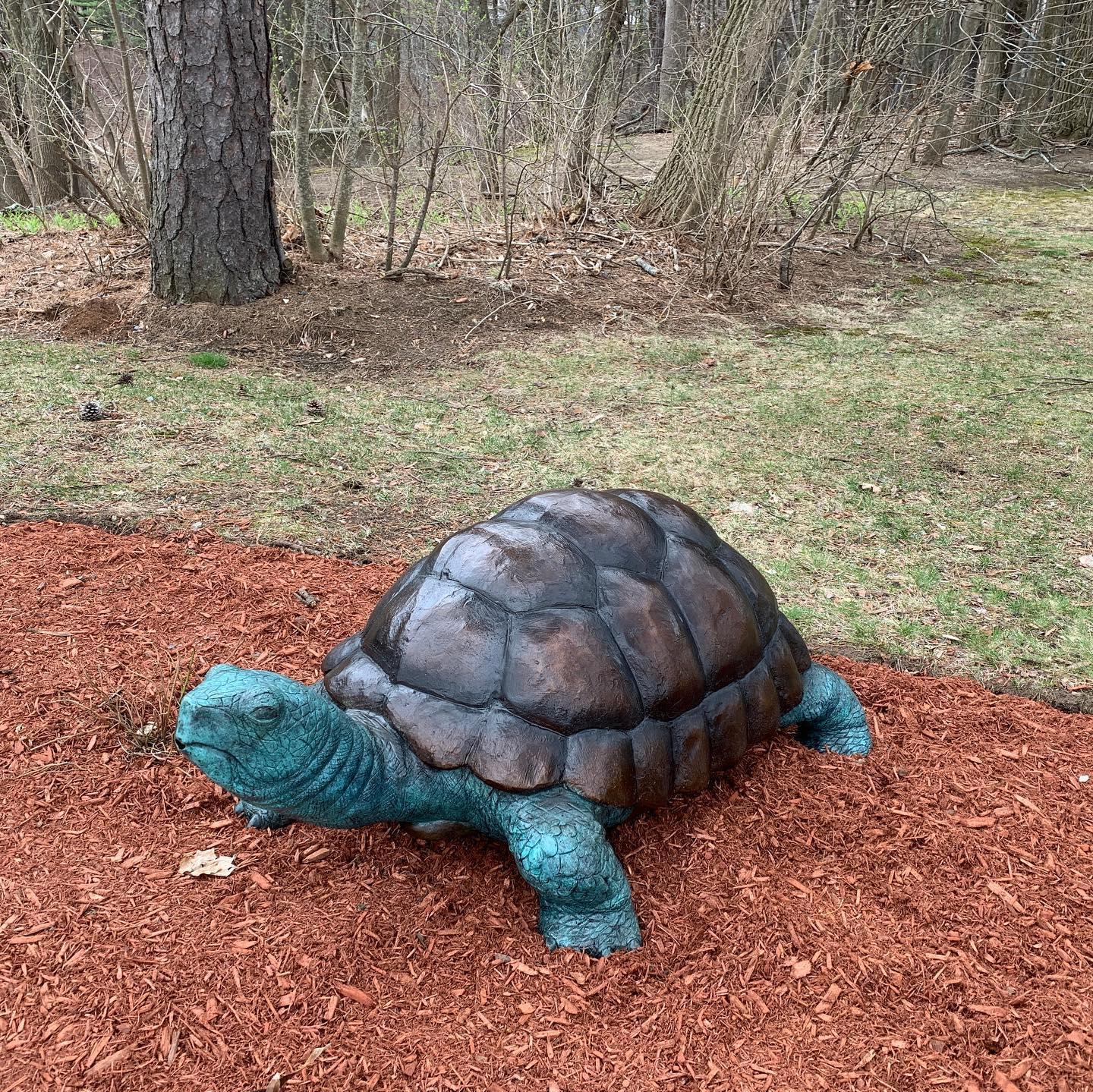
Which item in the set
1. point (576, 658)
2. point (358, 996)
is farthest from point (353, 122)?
point (358, 996)

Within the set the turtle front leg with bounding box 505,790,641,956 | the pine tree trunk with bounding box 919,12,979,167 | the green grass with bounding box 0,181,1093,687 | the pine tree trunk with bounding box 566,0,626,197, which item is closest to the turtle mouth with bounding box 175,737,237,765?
the turtle front leg with bounding box 505,790,641,956

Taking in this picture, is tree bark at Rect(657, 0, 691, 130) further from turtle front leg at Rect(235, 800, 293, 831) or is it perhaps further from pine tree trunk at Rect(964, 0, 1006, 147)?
turtle front leg at Rect(235, 800, 293, 831)

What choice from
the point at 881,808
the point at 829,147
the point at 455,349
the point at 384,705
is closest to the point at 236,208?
the point at 455,349

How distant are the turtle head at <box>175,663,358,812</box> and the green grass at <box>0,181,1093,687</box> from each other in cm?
228

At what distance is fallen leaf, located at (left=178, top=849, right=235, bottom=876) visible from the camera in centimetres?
248

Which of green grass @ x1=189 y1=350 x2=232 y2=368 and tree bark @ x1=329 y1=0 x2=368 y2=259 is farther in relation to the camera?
tree bark @ x1=329 y1=0 x2=368 y2=259

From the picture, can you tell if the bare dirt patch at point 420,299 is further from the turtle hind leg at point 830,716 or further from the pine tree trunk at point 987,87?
the pine tree trunk at point 987,87

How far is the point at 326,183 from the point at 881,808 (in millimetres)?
14560

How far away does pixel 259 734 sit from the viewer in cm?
206

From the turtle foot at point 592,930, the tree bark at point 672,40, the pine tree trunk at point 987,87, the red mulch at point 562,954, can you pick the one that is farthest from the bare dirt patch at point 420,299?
the tree bark at point 672,40

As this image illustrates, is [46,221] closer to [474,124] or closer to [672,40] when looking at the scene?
[474,124]

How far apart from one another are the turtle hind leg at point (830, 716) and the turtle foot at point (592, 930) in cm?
99

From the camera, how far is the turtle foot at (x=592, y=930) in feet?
7.55

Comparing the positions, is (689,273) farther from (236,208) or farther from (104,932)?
(104,932)
